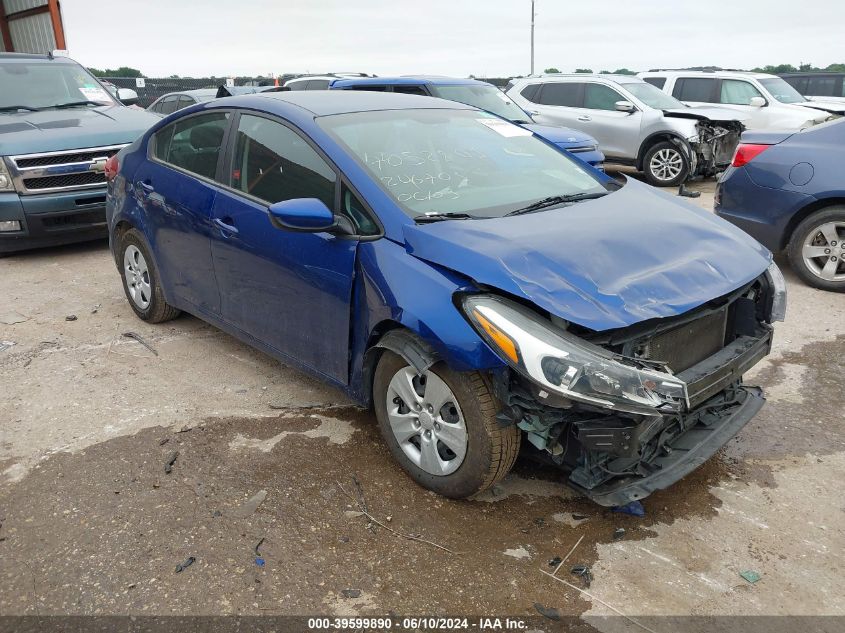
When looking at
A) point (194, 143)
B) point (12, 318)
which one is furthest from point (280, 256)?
point (12, 318)

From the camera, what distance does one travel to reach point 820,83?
1972 cm

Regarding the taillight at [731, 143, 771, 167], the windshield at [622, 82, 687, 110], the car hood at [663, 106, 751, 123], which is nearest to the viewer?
the taillight at [731, 143, 771, 167]

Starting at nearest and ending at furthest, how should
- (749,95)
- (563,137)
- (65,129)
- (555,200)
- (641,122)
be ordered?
(555,200), (65,129), (563,137), (641,122), (749,95)

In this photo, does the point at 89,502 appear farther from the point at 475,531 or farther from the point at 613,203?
the point at 613,203

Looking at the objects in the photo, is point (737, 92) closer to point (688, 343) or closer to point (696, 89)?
point (696, 89)

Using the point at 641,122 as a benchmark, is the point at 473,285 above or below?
above

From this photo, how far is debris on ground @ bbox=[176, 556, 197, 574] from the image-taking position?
9.20 ft

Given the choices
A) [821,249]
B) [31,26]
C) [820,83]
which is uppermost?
[31,26]

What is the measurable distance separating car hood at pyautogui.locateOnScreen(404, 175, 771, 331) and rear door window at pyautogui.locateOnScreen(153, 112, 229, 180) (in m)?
1.75

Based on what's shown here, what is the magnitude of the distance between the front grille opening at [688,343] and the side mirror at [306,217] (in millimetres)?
1433

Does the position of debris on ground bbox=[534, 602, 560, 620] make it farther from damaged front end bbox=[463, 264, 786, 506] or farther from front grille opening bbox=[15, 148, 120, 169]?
front grille opening bbox=[15, 148, 120, 169]

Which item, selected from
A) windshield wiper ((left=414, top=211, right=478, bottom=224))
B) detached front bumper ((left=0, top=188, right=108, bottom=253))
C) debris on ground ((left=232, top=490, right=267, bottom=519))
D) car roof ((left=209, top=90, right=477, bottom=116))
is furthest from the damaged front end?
detached front bumper ((left=0, top=188, right=108, bottom=253))

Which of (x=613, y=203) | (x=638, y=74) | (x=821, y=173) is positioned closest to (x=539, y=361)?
(x=613, y=203)

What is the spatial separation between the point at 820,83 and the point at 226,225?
808 inches
